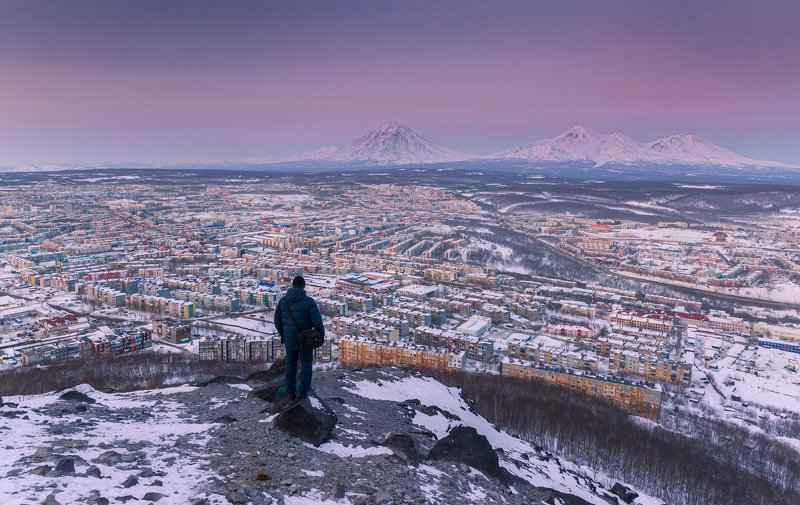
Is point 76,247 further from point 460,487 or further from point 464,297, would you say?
point 460,487

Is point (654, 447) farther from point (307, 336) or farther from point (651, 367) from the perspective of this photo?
point (307, 336)

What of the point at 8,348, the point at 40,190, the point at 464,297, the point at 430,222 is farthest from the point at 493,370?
the point at 40,190

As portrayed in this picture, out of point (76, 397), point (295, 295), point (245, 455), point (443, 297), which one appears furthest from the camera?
point (443, 297)

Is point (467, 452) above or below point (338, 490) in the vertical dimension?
below

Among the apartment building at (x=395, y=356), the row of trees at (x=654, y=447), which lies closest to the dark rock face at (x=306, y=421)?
the row of trees at (x=654, y=447)

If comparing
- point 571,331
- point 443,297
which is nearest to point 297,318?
point 571,331

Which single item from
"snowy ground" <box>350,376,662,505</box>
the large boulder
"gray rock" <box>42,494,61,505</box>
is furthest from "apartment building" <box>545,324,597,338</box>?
"gray rock" <box>42,494,61,505</box>

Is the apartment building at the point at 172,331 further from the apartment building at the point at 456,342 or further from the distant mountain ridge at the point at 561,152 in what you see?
the distant mountain ridge at the point at 561,152

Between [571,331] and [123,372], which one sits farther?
[571,331]

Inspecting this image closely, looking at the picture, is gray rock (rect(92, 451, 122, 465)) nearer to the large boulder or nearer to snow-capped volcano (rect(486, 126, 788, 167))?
the large boulder

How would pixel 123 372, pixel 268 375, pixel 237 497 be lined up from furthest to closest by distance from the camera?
1. pixel 123 372
2. pixel 268 375
3. pixel 237 497
